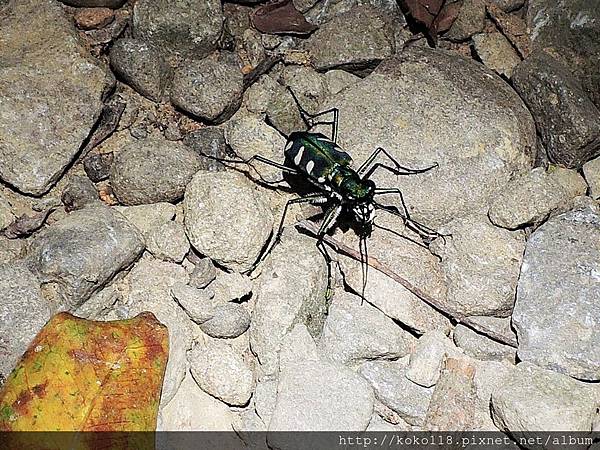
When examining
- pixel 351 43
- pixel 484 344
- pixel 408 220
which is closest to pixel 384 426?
pixel 484 344

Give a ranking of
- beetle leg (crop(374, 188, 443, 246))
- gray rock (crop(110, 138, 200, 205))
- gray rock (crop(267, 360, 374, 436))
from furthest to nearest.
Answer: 1. beetle leg (crop(374, 188, 443, 246))
2. gray rock (crop(110, 138, 200, 205))
3. gray rock (crop(267, 360, 374, 436))

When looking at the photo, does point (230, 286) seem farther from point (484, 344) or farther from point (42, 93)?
point (42, 93)

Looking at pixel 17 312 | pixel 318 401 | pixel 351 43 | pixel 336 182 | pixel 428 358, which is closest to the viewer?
pixel 318 401

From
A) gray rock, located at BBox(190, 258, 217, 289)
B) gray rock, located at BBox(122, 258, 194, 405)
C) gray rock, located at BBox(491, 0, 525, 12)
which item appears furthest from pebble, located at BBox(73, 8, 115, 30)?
gray rock, located at BBox(491, 0, 525, 12)

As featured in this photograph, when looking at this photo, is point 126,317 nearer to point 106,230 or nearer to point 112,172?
point 106,230

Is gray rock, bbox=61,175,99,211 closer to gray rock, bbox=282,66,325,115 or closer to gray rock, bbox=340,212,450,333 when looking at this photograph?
gray rock, bbox=282,66,325,115

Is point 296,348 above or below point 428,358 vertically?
below
